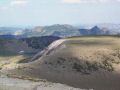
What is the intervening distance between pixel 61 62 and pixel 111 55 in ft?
44.7

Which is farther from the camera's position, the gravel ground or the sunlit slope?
the sunlit slope

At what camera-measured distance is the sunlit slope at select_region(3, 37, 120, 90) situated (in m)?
78.2

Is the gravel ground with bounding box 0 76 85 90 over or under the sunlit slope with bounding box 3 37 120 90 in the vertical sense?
over

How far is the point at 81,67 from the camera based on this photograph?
84.6m

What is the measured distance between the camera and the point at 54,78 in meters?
78.1

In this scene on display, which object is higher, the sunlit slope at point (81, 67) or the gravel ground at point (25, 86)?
the gravel ground at point (25, 86)

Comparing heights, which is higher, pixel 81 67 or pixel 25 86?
pixel 25 86

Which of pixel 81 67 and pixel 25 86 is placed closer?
pixel 25 86

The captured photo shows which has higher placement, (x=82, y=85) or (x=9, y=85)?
(x=9, y=85)

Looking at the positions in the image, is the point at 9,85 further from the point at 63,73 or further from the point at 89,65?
the point at 89,65

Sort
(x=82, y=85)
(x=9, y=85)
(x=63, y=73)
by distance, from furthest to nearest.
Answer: (x=63, y=73)
(x=82, y=85)
(x=9, y=85)

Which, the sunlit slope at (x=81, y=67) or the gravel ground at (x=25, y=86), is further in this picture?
the sunlit slope at (x=81, y=67)

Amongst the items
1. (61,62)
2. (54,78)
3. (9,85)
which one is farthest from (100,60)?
(9,85)

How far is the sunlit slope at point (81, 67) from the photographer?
78.2 m
